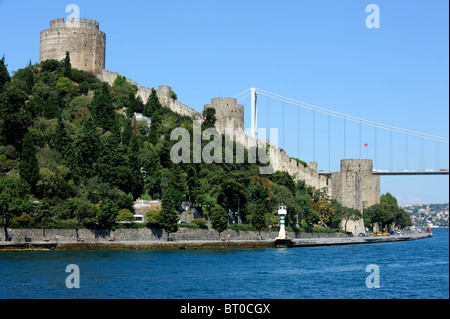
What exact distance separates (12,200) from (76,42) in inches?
1032

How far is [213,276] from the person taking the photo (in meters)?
27.9

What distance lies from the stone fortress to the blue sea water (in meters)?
24.9

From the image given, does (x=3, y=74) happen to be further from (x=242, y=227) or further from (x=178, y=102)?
(x=242, y=227)

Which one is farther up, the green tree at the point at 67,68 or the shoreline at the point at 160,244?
the green tree at the point at 67,68

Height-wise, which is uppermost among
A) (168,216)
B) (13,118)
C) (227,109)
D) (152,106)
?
(227,109)

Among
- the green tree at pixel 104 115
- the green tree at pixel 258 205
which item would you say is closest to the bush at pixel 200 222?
the green tree at pixel 258 205

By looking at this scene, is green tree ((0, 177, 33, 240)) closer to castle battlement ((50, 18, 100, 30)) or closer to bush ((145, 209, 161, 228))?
bush ((145, 209, 161, 228))

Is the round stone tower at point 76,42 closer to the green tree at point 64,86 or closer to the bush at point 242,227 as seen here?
the green tree at point 64,86

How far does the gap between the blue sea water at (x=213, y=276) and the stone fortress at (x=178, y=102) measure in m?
24.9

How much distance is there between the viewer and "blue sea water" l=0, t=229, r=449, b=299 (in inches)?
927

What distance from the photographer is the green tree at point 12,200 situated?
1452 inches

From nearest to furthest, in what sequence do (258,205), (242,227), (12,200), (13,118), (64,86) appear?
(12,200) < (13,118) < (242,227) < (258,205) < (64,86)

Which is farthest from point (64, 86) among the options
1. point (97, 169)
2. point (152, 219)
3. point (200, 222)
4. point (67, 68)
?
point (152, 219)

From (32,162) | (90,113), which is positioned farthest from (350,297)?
(90,113)
